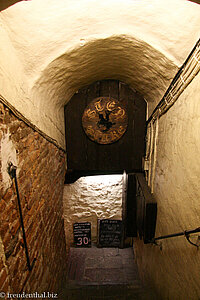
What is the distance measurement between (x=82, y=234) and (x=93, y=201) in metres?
0.73

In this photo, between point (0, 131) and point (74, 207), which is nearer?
point (0, 131)

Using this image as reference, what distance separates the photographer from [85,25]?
61.4 inches

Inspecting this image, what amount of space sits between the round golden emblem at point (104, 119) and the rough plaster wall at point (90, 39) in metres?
0.86

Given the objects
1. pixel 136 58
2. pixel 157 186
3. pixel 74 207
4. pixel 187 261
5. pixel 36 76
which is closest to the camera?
pixel 187 261

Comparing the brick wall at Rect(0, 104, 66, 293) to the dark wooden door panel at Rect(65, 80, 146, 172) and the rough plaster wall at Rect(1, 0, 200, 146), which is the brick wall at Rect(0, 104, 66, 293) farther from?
the dark wooden door panel at Rect(65, 80, 146, 172)

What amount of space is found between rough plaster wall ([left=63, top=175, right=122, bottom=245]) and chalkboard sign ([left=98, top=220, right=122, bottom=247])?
112 millimetres

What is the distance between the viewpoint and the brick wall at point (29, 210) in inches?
50.8

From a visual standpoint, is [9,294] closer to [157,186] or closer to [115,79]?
[157,186]

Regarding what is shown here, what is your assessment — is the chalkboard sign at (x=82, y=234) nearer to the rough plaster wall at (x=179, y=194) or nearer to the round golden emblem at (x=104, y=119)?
the rough plaster wall at (x=179, y=194)

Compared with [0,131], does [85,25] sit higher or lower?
higher

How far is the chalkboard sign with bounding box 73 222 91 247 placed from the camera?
3.59m

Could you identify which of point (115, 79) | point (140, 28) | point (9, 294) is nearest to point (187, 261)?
point (9, 294)

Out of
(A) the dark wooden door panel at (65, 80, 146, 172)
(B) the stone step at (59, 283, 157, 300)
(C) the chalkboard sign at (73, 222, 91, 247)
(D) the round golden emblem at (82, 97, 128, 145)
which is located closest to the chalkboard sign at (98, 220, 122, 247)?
(C) the chalkboard sign at (73, 222, 91, 247)

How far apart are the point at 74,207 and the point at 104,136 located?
161 cm
